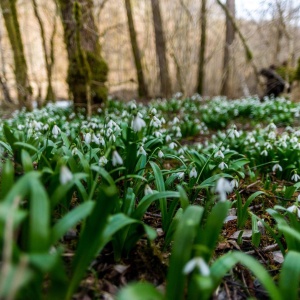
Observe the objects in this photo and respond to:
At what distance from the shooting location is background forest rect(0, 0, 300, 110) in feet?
36.1

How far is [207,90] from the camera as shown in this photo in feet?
65.9

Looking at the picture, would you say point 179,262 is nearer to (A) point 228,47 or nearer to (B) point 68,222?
(B) point 68,222

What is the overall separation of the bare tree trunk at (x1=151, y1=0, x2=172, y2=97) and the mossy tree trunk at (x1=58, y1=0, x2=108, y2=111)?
555 cm

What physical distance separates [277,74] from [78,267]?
41.3ft

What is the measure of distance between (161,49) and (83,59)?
6.82 metres

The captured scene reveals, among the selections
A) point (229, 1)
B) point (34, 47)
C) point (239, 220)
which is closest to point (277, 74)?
point (229, 1)

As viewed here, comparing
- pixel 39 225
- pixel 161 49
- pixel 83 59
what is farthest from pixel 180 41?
pixel 39 225

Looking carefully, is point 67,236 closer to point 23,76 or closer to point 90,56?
point 90,56

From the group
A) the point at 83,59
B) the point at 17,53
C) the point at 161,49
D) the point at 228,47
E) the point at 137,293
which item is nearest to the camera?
the point at 137,293

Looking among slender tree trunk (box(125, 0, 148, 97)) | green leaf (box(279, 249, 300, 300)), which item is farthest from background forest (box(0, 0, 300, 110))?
green leaf (box(279, 249, 300, 300))

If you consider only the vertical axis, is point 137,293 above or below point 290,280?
above

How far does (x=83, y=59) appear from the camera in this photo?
7.05 m

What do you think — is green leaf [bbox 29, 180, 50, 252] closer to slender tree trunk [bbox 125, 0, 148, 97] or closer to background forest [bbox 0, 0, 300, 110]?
background forest [bbox 0, 0, 300, 110]

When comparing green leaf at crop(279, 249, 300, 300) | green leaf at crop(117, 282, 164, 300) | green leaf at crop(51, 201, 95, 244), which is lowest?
green leaf at crop(279, 249, 300, 300)
